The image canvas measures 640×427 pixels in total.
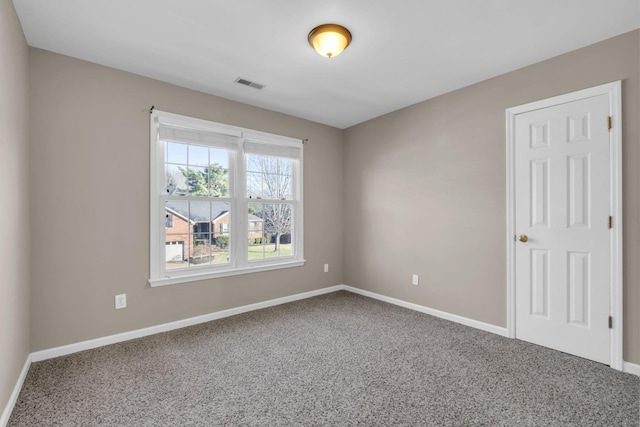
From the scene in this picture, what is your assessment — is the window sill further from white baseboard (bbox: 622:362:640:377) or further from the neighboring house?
white baseboard (bbox: 622:362:640:377)

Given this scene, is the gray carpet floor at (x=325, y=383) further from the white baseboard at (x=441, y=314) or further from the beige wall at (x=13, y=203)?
the beige wall at (x=13, y=203)

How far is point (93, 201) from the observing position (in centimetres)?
270

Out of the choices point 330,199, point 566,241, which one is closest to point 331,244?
point 330,199

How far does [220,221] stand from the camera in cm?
356

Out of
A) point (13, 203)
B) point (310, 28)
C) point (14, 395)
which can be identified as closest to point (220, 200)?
point (13, 203)

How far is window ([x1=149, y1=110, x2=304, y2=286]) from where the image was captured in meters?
3.12

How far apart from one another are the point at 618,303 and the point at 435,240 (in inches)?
62.6

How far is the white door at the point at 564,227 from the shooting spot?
2.39 meters

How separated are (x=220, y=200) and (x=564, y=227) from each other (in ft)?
11.1

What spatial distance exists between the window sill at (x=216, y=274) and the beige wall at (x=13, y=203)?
0.98m

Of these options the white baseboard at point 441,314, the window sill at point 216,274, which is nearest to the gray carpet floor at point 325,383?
the white baseboard at point 441,314

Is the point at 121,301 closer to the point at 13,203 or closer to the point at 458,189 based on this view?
the point at 13,203

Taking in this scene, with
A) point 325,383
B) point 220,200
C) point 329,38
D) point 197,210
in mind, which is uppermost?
point 329,38

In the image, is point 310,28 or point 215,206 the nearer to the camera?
point 310,28
